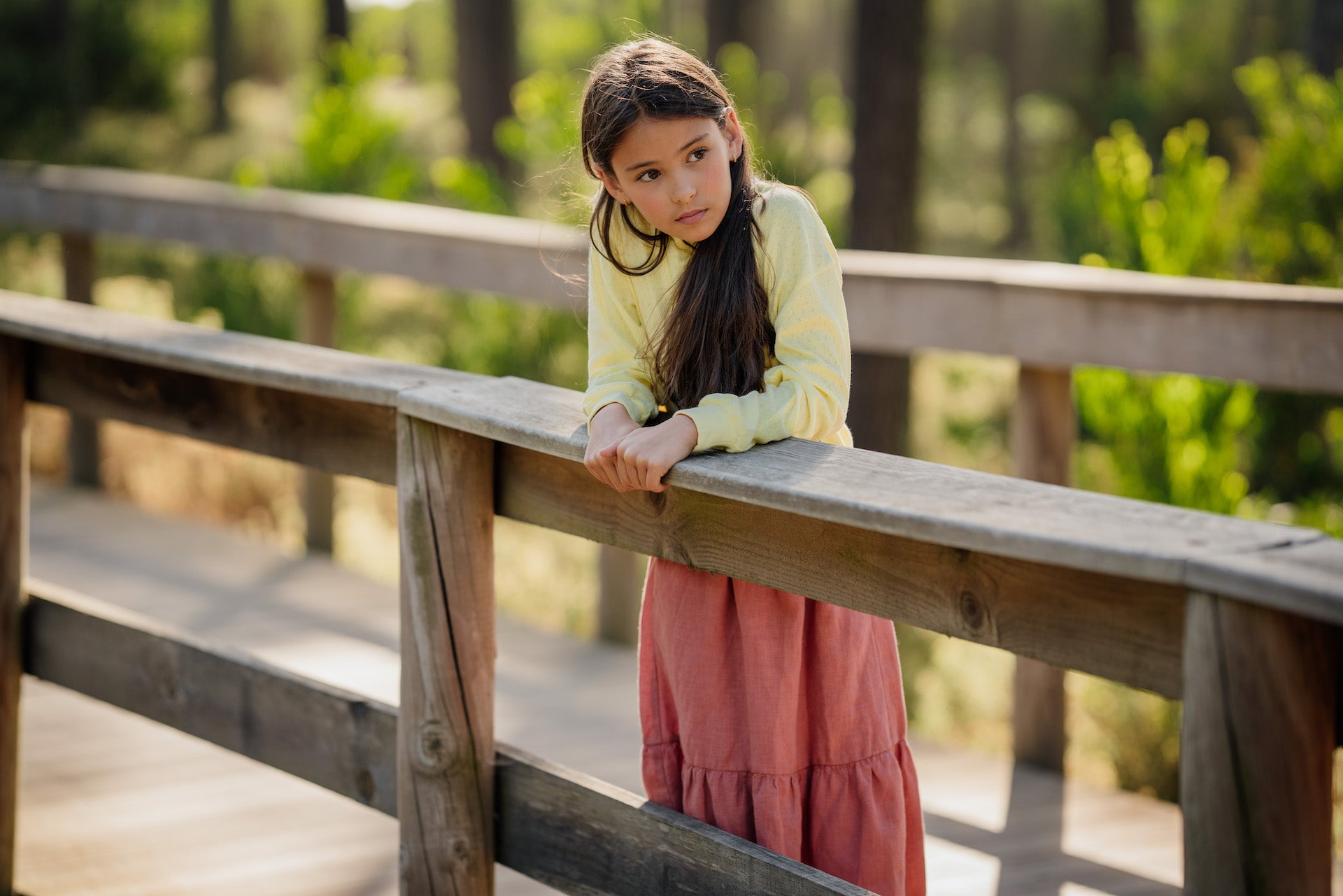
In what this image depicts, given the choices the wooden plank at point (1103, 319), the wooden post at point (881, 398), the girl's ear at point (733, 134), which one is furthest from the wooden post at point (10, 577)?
the wooden post at point (881, 398)

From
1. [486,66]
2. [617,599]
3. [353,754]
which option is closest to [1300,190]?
[617,599]

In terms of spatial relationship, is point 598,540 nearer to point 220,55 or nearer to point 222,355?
point 222,355

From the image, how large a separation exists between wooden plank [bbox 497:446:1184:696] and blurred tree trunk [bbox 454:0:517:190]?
12.9m

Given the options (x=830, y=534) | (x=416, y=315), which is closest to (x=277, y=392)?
(x=830, y=534)

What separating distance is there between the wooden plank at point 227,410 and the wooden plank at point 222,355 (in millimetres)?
32

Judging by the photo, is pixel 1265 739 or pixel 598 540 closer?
pixel 1265 739

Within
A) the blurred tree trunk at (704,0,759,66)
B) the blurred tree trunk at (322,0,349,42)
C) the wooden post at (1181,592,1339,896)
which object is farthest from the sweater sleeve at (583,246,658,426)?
the blurred tree trunk at (322,0,349,42)

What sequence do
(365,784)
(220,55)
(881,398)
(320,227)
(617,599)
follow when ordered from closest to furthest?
(365,784) → (617,599) → (320,227) → (881,398) → (220,55)

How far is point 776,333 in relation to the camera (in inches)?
70.6

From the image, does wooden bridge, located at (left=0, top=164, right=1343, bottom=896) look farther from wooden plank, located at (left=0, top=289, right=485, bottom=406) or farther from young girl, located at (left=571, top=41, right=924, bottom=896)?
young girl, located at (left=571, top=41, right=924, bottom=896)

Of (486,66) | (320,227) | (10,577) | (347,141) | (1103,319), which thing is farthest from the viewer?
(486,66)

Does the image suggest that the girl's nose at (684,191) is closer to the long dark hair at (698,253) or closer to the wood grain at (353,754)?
the long dark hair at (698,253)

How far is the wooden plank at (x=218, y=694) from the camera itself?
6.77 ft

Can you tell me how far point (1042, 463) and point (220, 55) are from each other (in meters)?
23.1
